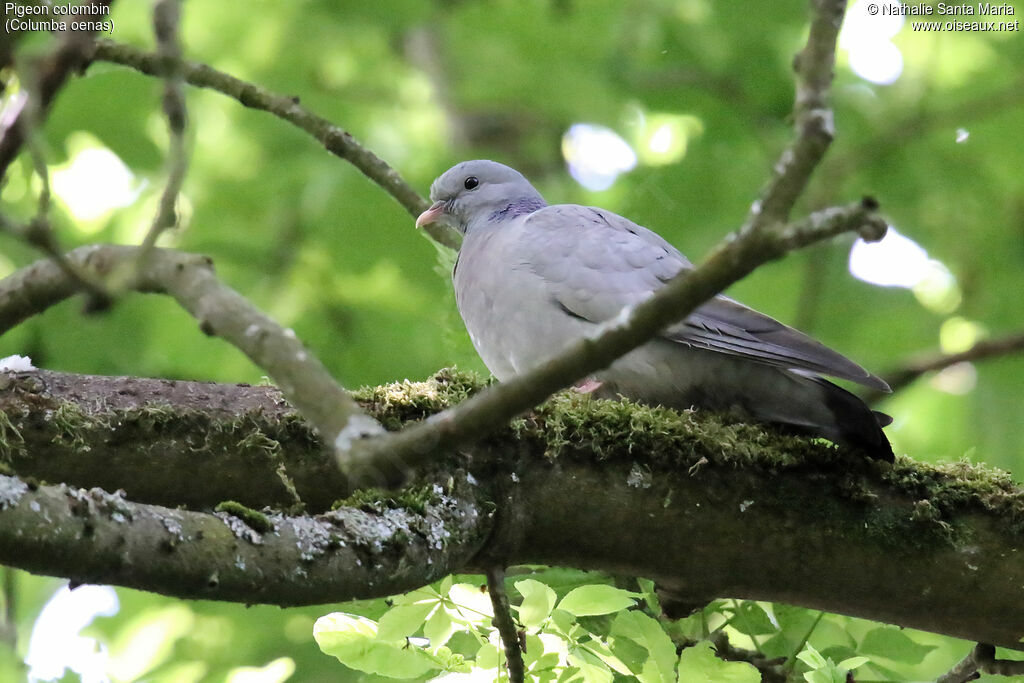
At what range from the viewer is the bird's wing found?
3.06m

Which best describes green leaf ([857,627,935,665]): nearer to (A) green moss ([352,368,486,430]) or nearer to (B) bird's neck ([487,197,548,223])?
(A) green moss ([352,368,486,430])

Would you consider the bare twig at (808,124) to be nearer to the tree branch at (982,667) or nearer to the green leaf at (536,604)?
the green leaf at (536,604)

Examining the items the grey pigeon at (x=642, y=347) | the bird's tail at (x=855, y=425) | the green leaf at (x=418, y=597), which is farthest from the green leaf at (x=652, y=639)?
the bird's tail at (x=855, y=425)

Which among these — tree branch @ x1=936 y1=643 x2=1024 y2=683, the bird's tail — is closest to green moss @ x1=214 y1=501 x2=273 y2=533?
the bird's tail

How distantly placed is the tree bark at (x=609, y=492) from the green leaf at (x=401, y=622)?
13 centimetres

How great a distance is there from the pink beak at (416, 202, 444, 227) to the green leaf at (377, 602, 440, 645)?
213 cm

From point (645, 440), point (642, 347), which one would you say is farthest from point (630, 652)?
point (642, 347)

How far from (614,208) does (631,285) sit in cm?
233

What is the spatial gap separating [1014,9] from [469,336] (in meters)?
3.45

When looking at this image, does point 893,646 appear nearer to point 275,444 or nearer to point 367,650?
point 367,650

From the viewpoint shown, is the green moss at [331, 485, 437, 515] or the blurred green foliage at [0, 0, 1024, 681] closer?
the green moss at [331, 485, 437, 515]

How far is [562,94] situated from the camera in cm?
582

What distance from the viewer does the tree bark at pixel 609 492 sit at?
2.39 m

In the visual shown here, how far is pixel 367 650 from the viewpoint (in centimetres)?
230
